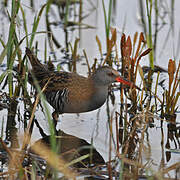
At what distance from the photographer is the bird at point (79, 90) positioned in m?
5.16

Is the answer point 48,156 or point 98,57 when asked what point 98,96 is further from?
point 98,57

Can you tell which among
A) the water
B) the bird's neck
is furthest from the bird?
the water

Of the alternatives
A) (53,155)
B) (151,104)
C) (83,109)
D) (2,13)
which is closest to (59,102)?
(83,109)

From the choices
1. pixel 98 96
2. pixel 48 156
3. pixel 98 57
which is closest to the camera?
pixel 48 156

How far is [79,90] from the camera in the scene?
17.2 feet

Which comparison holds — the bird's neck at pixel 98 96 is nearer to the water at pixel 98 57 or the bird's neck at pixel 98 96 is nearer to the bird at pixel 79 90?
the bird at pixel 79 90

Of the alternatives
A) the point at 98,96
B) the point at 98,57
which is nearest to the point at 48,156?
the point at 98,96

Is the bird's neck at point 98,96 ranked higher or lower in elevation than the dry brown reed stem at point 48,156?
higher

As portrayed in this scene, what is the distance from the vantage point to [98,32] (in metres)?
7.70

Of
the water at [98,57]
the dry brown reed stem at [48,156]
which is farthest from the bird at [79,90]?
the dry brown reed stem at [48,156]

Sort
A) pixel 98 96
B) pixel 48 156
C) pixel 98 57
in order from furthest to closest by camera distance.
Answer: pixel 98 57
pixel 98 96
pixel 48 156

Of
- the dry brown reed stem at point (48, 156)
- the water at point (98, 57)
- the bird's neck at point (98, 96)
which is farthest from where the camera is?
the bird's neck at point (98, 96)

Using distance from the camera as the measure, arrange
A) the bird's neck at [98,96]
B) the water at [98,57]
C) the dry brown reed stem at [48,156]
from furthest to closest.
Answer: the bird's neck at [98,96] < the water at [98,57] < the dry brown reed stem at [48,156]

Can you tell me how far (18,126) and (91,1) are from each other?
4.46 m
